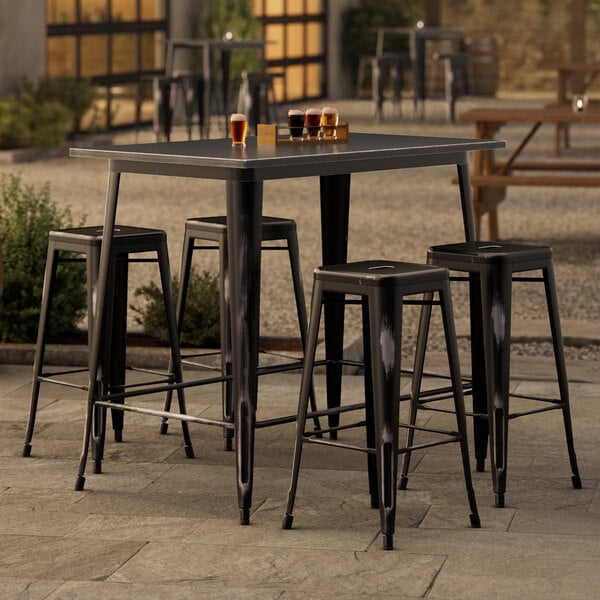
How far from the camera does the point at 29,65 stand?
1595 centimetres

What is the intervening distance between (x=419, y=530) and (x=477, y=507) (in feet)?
0.79

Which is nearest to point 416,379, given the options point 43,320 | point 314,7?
point 43,320

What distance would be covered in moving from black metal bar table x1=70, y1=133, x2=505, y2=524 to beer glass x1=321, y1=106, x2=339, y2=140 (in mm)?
89

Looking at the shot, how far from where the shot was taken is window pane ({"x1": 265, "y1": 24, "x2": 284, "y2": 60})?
22.1m

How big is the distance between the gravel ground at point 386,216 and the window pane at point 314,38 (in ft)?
28.1

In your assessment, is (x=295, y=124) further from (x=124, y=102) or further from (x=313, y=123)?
(x=124, y=102)

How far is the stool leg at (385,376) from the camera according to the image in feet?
12.5

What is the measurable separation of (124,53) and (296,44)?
531cm

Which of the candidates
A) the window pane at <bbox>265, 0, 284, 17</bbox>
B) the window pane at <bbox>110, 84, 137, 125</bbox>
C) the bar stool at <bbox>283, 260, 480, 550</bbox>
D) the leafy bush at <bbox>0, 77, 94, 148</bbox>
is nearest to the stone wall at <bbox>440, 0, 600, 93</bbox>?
the window pane at <bbox>265, 0, 284, 17</bbox>

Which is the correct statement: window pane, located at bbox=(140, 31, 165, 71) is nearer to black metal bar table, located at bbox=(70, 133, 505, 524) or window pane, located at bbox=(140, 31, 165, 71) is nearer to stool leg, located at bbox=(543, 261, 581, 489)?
black metal bar table, located at bbox=(70, 133, 505, 524)

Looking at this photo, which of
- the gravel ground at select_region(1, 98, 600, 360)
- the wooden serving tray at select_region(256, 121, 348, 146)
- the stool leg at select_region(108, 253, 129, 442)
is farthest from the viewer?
the gravel ground at select_region(1, 98, 600, 360)

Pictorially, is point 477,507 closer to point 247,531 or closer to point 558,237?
point 247,531

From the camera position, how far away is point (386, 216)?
10.7 m

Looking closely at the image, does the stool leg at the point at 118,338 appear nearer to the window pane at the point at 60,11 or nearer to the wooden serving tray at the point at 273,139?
the wooden serving tray at the point at 273,139
